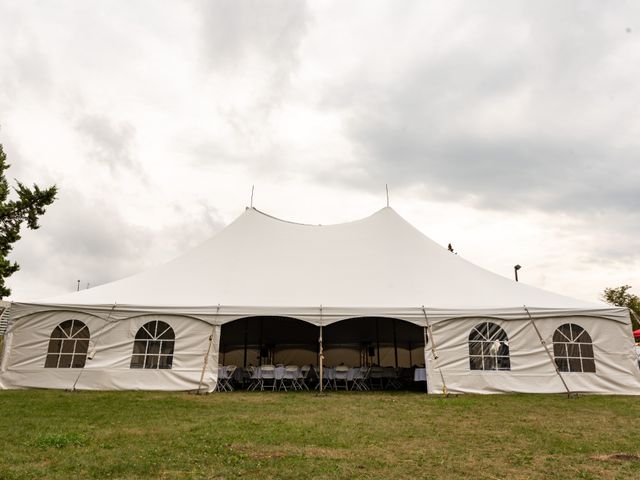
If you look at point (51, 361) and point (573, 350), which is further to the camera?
point (573, 350)

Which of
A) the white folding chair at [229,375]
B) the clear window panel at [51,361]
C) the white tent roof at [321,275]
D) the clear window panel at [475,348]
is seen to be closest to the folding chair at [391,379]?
the white tent roof at [321,275]

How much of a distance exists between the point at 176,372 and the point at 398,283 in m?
4.79

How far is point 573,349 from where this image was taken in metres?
9.47

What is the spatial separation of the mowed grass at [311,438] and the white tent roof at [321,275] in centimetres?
221

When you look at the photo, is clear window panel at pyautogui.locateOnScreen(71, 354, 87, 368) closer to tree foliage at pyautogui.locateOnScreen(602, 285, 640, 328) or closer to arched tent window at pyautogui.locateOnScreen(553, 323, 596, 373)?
arched tent window at pyautogui.locateOnScreen(553, 323, 596, 373)

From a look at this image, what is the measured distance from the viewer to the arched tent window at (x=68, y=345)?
933cm

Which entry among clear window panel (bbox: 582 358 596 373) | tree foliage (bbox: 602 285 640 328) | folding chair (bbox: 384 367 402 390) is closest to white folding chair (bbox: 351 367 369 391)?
folding chair (bbox: 384 367 402 390)

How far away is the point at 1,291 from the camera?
14.5m

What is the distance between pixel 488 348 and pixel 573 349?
166 cm

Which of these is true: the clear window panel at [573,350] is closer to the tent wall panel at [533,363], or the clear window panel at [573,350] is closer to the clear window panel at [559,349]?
the clear window panel at [559,349]

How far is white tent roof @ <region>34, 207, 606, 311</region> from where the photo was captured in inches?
385

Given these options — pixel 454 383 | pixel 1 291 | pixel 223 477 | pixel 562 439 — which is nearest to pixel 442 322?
pixel 454 383

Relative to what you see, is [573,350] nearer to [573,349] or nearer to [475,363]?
[573,349]

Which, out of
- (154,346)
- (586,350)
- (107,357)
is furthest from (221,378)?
(586,350)
